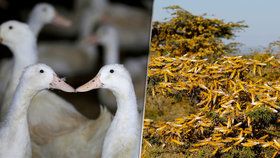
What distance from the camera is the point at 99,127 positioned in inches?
94.2

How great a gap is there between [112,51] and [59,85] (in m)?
0.25

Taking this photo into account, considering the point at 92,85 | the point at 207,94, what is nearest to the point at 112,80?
the point at 92,85

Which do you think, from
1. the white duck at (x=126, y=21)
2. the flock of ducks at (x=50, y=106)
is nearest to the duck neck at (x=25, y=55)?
the flock of ducks at (x=50, y=106)

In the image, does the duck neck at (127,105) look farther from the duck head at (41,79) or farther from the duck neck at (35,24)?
the duck neck at (35,24)

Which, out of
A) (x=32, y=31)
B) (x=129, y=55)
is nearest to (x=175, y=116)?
(x=129, y=55)

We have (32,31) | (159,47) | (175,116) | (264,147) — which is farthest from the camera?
(159,47)

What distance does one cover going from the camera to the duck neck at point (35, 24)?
2301 mm

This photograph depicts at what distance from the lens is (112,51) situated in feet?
7.65

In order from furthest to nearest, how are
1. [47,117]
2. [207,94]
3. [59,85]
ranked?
[207,94] → [47,117] → [59,85]

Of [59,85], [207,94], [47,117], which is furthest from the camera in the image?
[207,94]

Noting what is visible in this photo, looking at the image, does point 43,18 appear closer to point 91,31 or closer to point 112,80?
point 91,31

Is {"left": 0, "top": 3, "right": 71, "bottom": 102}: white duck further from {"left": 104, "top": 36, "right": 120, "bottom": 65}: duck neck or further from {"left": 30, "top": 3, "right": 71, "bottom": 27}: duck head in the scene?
{"left": 104, "top": 36, "right": 120, "bottom": 65}: duck neck

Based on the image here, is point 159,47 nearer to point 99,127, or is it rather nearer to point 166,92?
point 166,92

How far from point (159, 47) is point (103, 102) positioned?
75 cm
